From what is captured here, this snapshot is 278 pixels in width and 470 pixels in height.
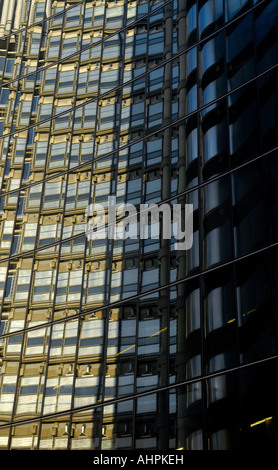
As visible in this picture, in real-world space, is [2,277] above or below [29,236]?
below

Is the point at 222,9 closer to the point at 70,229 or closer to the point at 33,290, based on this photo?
the point at 70,229

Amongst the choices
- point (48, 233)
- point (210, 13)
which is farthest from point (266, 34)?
point (48, 233)

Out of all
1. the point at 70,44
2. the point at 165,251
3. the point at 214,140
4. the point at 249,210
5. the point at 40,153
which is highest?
the point at 70,44

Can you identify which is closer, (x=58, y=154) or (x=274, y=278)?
(x=274, y=278)

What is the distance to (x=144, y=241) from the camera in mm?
26047

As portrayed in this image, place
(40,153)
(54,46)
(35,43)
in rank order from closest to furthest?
(40,153) → (54,46) → (35,43)

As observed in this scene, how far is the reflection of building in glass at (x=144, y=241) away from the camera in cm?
2134

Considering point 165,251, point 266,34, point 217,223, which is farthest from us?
point 165,251

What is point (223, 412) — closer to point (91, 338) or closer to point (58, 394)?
point (91, 338)

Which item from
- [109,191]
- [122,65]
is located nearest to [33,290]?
[109,191]

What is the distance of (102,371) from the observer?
81.3 feet

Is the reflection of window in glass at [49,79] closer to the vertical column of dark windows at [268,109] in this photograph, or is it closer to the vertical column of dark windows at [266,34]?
the vertical column of dark windows at [266,34]

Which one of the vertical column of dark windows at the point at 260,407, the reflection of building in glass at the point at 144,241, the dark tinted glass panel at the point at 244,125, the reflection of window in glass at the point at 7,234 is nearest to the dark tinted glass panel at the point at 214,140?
the reflection of building in glass at the point at 144,241
